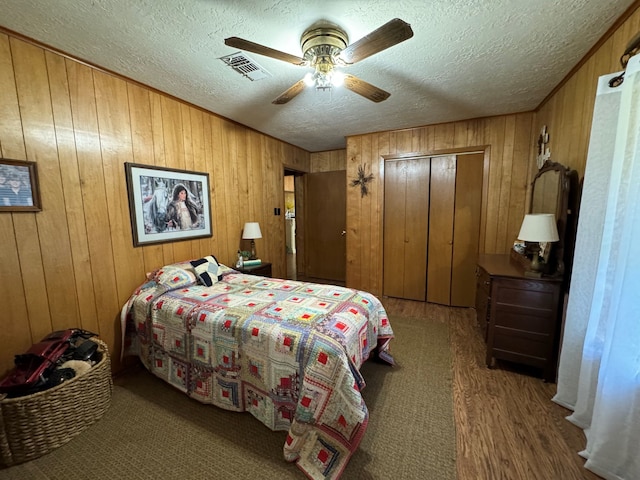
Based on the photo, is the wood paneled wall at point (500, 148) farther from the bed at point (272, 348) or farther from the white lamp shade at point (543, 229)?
the bed at point (272, 348)

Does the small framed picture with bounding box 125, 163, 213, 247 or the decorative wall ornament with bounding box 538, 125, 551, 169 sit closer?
the small framed picture with bounding box 125, 163, 213, 247

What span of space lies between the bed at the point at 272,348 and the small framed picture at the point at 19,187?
93 centimetres

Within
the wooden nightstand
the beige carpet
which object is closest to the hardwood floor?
the beige carpet

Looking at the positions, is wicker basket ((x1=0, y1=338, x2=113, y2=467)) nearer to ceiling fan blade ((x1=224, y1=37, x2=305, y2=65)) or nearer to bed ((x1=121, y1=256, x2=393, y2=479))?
bed ((x1=121, y1=256, x2=393, y2=479))

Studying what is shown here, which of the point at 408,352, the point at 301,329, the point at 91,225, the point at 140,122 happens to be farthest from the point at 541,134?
the point at 91,225

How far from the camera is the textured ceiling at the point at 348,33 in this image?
143cm

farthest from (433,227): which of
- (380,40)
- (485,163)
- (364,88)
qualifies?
(380,40)

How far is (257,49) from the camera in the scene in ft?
4.74

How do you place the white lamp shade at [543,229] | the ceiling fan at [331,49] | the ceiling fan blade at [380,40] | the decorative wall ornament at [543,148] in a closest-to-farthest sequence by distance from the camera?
the ceiling fan blade at [380,40] → the ceiling fan at [331,49] → the white lamp shade at [543,229] → the decorative wall ornament at [543,148]

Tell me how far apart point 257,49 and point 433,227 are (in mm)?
2989

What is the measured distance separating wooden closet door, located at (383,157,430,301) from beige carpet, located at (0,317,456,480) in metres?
1.81

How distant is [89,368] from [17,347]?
0.46 meters

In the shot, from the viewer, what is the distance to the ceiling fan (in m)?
1.31

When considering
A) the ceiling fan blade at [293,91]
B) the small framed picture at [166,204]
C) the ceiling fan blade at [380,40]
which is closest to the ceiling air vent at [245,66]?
the ceiling fan blade at [293,91]
